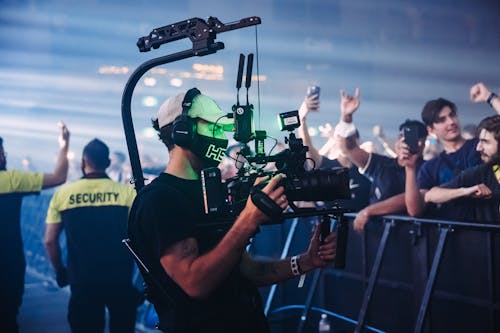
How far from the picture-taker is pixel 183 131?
170 centimetres

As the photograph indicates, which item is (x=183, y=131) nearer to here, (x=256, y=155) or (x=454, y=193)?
(x=256, y=155)

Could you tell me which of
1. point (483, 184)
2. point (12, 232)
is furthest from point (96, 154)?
point (483, 184)

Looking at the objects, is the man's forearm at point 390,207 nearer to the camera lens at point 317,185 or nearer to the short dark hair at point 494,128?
the short dark hair at point 494,128

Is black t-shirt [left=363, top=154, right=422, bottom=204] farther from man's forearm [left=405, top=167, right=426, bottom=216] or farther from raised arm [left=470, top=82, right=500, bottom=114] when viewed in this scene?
raised arm [left=470, top=82, right=500, bottom=114]

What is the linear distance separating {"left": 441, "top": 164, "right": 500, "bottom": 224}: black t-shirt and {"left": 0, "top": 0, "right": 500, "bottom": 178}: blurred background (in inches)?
68.5

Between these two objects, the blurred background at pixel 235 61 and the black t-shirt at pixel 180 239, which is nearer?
the black t-shirt at pixel 180 239

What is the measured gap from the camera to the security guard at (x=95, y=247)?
3.55 metres

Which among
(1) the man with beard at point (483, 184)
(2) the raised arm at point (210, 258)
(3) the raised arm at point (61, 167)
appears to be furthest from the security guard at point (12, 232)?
(1) the man with beard at point (483, 184)

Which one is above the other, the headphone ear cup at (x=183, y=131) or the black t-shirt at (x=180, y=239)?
the headphone ear cup at (x=183, y=131)

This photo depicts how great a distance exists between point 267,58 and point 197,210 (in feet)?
19.1

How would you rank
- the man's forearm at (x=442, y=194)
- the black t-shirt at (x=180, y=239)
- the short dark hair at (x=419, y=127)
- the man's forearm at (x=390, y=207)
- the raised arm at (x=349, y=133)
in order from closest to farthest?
1. the black t-shirt at (x=180, y=239)
2. the man's forearm at (x=442, y=194)
3. the short dark hair at (x=419, y=127)
4. the man's forearm at (x=390, y=207)
5. the raised arm at (x=349, y=133)

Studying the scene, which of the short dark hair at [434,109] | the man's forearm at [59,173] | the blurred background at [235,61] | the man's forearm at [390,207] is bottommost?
the man's forearm at [390,207]

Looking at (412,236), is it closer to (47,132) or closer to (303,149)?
(303,149)

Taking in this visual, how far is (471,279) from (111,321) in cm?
264
